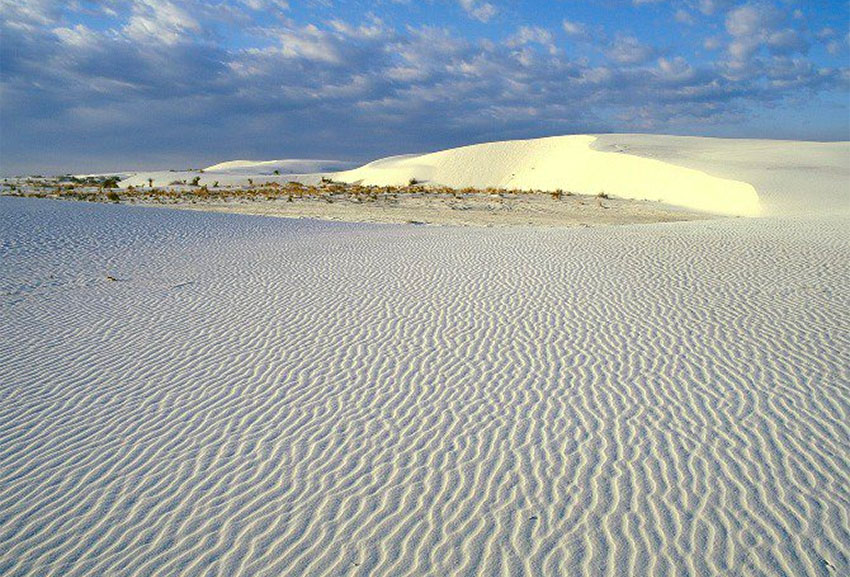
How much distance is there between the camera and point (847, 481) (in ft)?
12.2

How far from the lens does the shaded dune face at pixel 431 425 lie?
3.21m

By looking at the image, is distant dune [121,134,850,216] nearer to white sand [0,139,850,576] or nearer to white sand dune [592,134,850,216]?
white sand dune [592,134,850,216]

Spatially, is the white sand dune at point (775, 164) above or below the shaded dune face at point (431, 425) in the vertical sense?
above

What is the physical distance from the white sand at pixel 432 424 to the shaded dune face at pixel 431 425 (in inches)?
0.8

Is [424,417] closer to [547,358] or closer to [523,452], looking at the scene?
[523,452]

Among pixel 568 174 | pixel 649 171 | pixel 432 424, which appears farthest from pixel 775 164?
pixel 432 424

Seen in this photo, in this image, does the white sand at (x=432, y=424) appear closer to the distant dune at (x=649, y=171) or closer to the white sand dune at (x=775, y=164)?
the white sand dune at (x=775, y=164)

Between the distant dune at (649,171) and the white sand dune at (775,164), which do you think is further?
the distant dune at (649,171)

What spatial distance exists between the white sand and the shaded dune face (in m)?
0.02

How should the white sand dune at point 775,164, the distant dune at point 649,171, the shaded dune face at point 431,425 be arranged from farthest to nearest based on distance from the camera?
the distant dune at point 649,171 < the white sand dune at point 775,164 < the shaded dune face at point 431,425

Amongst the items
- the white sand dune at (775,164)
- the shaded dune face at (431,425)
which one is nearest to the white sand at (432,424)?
the shaded dune face at (431,425)

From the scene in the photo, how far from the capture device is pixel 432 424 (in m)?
4.63

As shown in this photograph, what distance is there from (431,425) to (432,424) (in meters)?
0.02

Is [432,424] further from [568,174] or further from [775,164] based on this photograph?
[568,174]
